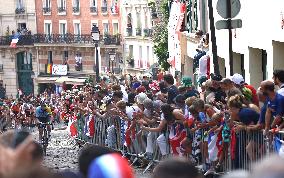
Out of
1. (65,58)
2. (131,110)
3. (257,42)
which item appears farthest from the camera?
(65,58)

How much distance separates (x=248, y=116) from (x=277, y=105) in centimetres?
85

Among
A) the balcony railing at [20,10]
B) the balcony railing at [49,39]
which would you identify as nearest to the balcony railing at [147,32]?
the balcony railing at [49,39]

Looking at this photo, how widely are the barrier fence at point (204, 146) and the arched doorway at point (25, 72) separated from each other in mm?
64812

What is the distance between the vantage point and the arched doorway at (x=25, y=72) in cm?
8744

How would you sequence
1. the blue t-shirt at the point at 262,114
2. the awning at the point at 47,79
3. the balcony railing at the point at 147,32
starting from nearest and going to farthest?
the blue t-shirt at the point at 262,114, the balcony railing at the point at 147,32, the awning at the point at 47,79

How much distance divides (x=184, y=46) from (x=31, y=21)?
A: 50.7 m

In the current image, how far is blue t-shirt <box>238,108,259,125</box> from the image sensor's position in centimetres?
1405

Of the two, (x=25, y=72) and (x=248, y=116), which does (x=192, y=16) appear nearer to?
(x=248, y=116)

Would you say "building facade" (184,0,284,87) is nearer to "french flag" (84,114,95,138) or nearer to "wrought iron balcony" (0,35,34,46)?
"french flag" (84,114,95,138)

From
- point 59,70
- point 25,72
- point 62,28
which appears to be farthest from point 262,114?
point 25,72

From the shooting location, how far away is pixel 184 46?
39.4m

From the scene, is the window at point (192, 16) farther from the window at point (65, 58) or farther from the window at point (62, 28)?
the window at point (62, 28)

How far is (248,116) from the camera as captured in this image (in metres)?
14.1

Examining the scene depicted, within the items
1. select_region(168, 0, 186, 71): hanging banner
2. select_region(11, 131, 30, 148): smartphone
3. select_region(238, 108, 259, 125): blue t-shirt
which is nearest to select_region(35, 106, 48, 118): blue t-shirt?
select_region(168, 0, 186, 71): hanging banner
